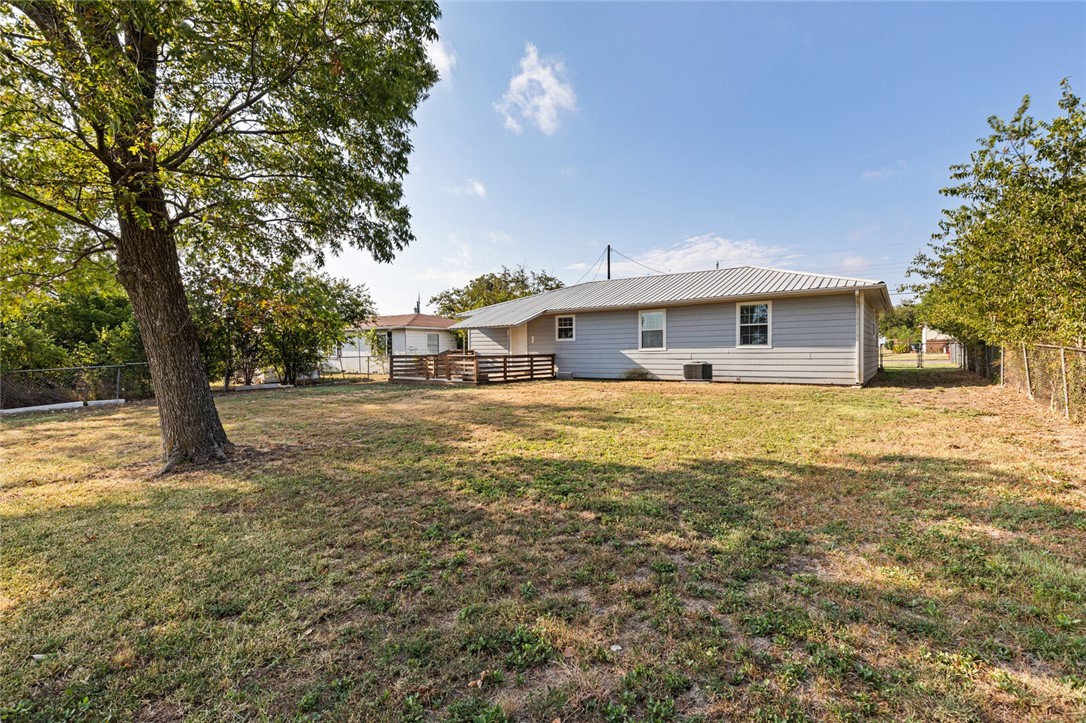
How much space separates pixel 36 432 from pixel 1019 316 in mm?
17179

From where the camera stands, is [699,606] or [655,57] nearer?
[699,606]

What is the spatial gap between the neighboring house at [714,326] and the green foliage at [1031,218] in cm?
358

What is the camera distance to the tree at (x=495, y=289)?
114ft

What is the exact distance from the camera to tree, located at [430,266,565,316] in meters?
34.8

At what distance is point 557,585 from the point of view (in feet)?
8.14

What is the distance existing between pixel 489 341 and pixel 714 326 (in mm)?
10081

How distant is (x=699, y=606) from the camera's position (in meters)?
2.26

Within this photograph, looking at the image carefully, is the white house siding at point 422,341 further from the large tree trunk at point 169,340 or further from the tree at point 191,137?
the large tree trunk at point 169,340

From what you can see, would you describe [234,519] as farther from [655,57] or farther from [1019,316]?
[655,57]

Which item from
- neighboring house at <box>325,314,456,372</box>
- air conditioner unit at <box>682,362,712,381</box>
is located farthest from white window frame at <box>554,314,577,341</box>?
neighboring house at <box>325,314,456,372</box>

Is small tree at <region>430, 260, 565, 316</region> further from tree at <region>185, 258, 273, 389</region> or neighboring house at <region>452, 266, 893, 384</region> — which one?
tree at <region>185, 258, 273, 389</region>

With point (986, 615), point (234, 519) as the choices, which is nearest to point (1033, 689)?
point (986, 615)

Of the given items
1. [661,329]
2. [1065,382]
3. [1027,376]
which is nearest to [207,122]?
[1065,382]

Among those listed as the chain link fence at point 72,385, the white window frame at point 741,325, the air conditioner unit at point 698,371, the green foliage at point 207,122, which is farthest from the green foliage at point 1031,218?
the chain link fence at point 72,385
